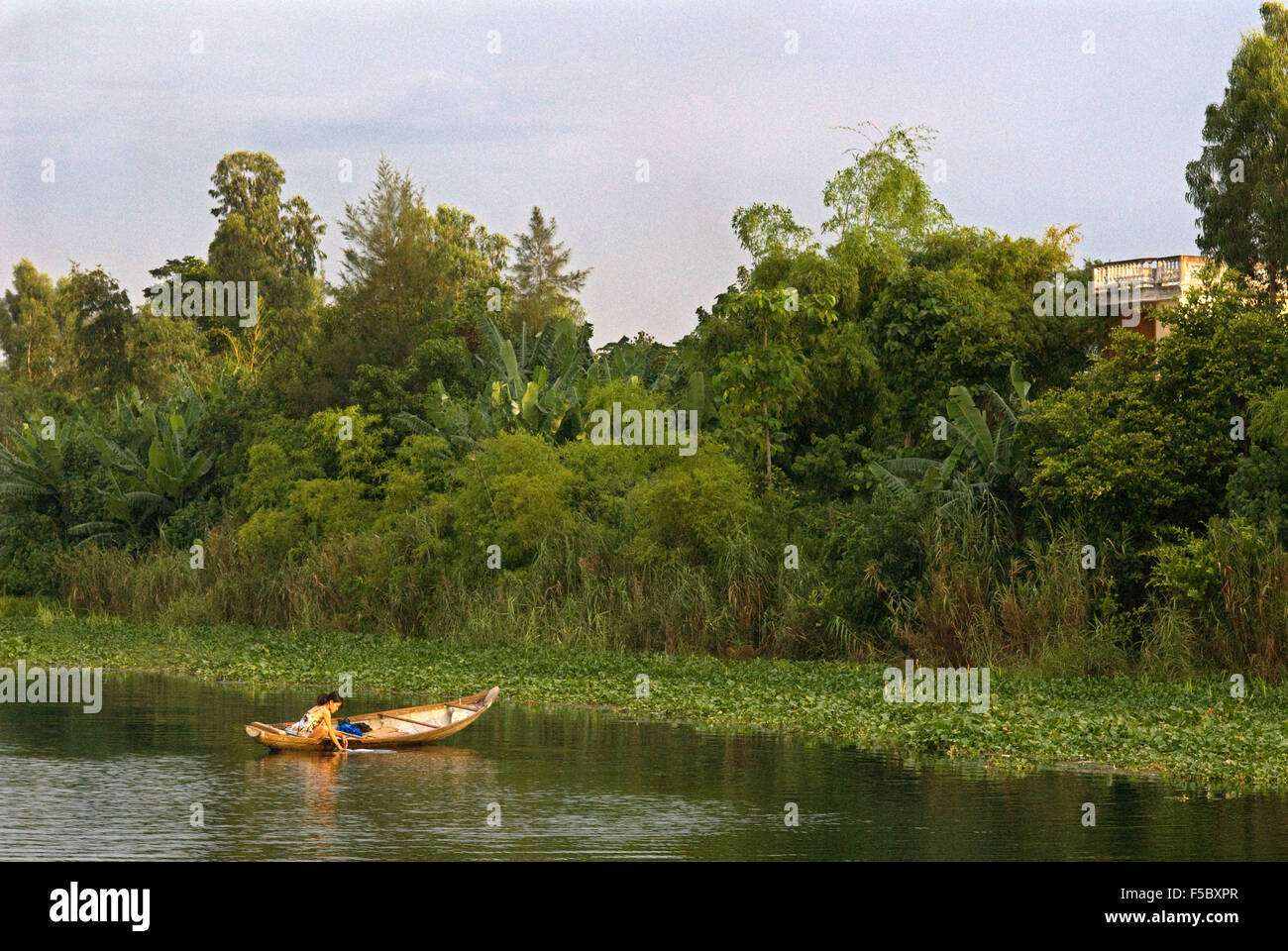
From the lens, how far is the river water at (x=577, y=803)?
42.5ft

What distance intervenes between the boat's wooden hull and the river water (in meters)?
0.16

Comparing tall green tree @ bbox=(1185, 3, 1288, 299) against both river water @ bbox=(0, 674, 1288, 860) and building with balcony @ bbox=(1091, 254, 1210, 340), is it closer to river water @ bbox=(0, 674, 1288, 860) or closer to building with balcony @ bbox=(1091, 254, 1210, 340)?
building with balcony @ bbox=(1091, 254, 1210, 340)

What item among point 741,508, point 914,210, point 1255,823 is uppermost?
point 914,210

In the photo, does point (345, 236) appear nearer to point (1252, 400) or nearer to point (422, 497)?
point (422, 497)

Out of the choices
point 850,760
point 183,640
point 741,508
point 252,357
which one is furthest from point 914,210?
point 252,357

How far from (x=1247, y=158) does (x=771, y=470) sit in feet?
50.2

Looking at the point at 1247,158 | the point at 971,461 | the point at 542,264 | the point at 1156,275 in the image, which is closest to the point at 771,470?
the point at 971,461

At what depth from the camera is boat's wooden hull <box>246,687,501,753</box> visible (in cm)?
1838

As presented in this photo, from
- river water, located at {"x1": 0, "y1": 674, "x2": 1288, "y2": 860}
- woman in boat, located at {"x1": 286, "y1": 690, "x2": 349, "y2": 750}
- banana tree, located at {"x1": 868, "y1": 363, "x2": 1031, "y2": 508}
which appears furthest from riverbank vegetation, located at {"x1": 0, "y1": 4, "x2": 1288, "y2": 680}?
woman in boat, located at {"x1": 286, "y1": 690, "x2": 349, "y2": 750}

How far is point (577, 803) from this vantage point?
15.0 meters

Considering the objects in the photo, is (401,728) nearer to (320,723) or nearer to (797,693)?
(320,723)

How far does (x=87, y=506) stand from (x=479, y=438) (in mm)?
14249

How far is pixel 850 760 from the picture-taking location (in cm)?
1780

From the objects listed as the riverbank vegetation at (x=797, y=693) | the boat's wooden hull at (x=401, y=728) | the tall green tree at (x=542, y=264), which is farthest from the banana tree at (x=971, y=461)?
the tall green tree at (x=542, y=264)
